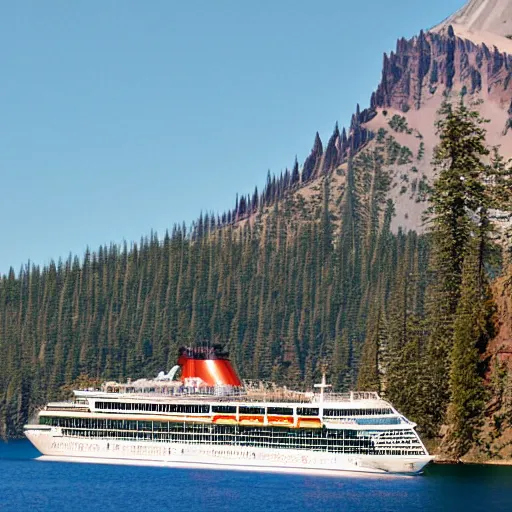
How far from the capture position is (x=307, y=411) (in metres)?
103

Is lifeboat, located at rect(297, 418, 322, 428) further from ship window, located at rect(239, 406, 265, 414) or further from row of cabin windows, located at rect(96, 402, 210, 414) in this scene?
row of cabin windows, located at rect(96, 402, 210, 414)

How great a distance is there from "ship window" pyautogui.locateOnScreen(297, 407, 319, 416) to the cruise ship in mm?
84

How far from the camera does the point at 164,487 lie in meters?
93.2

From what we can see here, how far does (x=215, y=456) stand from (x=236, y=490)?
49.1ft

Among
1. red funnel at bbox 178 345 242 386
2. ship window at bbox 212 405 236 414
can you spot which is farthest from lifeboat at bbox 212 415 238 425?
red funnel at bbox 178 345 242 386

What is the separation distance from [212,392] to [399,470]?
19303mm

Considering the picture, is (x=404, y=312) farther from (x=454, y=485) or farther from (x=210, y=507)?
(x=210, y=507)

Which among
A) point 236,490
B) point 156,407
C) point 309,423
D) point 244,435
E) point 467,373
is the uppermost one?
point 467,373

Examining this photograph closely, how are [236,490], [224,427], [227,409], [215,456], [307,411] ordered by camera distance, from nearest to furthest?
[236,490] → [307,411] → [215,456] → [224,427] → [227,409]

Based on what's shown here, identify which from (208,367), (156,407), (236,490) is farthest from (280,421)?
(236,490)

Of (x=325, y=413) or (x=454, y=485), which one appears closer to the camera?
(x=454, y=485)

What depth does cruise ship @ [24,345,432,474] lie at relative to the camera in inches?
3937

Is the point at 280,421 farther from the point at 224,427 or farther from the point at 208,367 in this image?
the point at 208,367

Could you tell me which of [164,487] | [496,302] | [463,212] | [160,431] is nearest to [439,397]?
[496,302]
